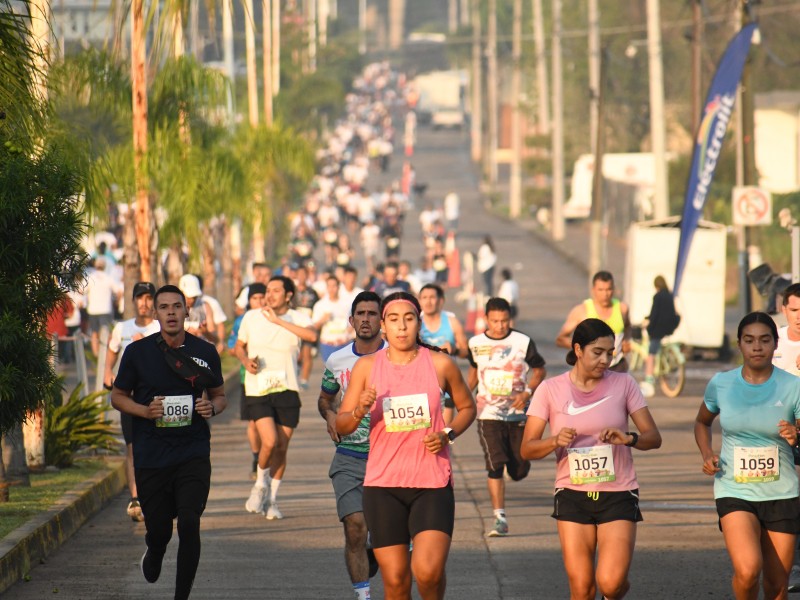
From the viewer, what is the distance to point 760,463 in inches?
321

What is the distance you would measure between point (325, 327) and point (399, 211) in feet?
105

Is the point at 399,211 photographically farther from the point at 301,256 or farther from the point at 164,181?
the point at 164,181

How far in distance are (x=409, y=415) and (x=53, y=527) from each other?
4575mm

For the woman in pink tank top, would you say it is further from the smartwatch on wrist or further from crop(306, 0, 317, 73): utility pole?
crop(306, 0, 317, 73): utility pole

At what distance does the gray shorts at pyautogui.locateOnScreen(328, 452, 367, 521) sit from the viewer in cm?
920

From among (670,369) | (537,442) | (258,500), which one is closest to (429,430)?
(537,442)

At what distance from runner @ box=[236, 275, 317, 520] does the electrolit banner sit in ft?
39.7

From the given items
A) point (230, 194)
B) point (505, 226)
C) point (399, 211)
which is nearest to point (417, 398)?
point (230, 194)

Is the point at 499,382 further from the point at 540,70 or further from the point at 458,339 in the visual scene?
the point at 540,70

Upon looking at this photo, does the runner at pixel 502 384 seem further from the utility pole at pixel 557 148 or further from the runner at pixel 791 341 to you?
the utility pole at pixel 557 148

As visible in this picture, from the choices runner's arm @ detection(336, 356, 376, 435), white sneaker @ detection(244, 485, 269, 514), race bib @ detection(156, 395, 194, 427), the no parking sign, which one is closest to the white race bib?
white sneaker @ detection(244, 485, 269, 514)

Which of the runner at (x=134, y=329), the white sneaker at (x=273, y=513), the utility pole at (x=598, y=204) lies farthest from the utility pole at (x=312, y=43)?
the white sneaker at (x=273, y=513)

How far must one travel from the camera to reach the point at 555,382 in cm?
796

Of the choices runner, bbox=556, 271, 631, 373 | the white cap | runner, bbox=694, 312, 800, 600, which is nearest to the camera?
runner, bbox=694, 312, 800, 600
